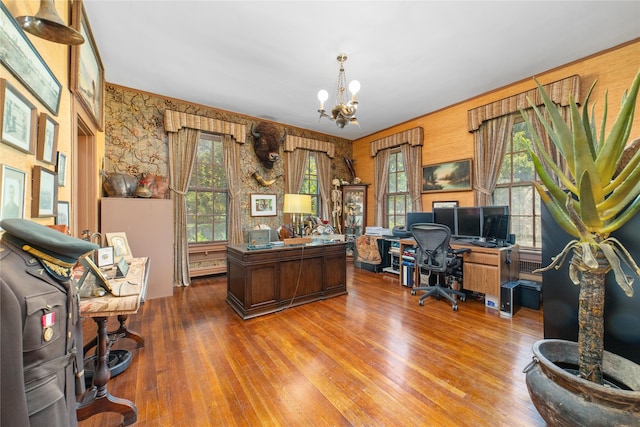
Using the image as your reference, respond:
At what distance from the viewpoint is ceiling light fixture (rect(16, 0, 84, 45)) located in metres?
1.20

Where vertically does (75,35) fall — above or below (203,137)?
below

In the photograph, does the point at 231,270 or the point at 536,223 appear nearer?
the point at 231,270

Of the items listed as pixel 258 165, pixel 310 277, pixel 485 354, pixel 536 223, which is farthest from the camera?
pixel 258 165

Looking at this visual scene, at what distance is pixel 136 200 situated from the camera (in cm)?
362

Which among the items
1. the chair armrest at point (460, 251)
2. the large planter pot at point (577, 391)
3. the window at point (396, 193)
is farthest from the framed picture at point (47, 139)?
the window at point (396, 193)

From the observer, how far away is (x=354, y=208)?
6.43m

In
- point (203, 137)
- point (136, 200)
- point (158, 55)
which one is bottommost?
point (136, 200)

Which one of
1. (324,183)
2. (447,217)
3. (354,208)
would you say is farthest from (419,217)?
(324,183)

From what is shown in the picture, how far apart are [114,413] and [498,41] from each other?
195 inches

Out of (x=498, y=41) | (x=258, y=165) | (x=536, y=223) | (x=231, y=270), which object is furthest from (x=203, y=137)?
(x=536, y=223)

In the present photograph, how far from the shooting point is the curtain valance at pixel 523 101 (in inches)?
129

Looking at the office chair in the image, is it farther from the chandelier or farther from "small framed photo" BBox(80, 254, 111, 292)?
"small framed photo" BBox(80, 254, 111, 292)

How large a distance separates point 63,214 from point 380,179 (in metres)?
5.55

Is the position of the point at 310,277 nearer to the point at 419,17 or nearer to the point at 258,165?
the point at 258,165
